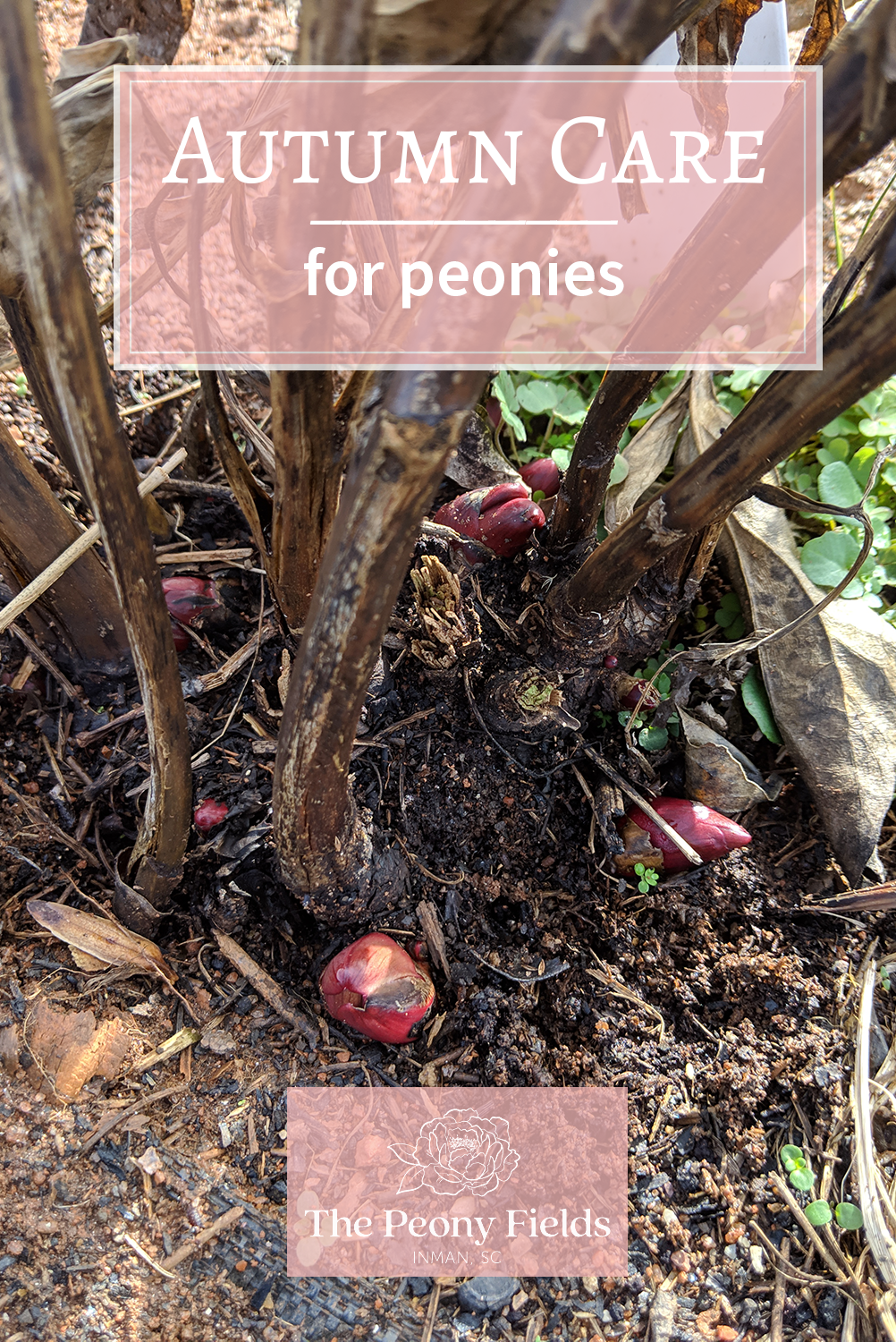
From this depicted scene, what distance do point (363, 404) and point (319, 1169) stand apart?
0.88m

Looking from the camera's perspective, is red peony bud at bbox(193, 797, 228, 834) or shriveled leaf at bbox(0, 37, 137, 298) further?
red peony bud at bbox(193, 797, 228, 834)

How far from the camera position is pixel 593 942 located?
115 cm

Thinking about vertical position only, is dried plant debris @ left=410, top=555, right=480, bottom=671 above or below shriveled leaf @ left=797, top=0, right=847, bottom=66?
below

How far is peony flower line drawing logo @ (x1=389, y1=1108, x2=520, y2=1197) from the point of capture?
0.94m

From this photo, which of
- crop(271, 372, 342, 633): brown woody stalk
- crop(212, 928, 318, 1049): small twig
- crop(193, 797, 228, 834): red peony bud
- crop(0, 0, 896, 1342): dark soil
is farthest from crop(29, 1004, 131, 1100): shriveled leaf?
crop(271, 372, 342, 633): brown woody stalk

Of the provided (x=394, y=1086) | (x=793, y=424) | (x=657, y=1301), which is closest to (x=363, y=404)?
(x=793, y=424)

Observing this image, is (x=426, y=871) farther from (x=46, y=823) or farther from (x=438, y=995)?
(x=46, y=823)

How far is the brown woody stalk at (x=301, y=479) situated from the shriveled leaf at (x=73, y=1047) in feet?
1.88

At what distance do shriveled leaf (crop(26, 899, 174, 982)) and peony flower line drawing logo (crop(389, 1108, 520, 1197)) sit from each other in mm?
387

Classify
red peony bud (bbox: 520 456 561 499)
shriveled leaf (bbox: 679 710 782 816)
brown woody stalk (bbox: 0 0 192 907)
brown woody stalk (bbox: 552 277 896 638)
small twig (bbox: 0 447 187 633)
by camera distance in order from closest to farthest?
brown woody stalk (bbox: 0 0 192 907), brown woody stalk (bbox: 552 277 896 638), small twig (bbox: 0 447 187 633), shriveled leaf (bbox: 679 710 782 816), red peony bud (bbox: 520 456 561 499)

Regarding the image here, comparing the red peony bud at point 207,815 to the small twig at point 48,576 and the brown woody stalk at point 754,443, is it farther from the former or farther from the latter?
the brown woody stalk at point 754,443

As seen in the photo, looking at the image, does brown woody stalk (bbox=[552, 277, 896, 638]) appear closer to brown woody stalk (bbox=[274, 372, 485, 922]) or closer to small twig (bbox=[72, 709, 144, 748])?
brown woody stalk (bbox=[274, 372, 485, 922])

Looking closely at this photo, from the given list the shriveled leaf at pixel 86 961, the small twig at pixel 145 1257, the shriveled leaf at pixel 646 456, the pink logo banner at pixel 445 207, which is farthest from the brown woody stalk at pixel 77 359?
the shriveled leaf at pixel 646 456

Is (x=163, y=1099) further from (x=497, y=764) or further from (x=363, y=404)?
(x=363, y=404)
